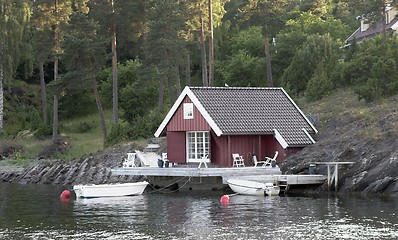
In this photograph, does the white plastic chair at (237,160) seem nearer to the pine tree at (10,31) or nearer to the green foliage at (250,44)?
the pine tree at (10,31)

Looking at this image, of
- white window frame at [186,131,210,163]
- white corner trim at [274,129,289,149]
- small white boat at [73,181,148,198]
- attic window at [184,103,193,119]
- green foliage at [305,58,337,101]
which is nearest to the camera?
small white boat at [73,181,148,198]

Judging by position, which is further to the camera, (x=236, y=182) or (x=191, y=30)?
(x=191, y=30)

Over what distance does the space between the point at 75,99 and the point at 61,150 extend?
18655mm

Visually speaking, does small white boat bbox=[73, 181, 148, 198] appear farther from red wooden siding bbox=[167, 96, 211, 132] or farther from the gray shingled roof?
the gray shingled roof

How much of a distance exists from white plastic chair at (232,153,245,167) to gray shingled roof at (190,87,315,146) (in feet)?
4.01

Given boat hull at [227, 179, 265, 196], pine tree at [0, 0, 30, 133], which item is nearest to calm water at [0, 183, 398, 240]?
boat hull at [227, 179, 265, 196]

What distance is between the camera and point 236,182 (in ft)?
120

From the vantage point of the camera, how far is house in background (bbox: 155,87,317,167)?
40000mm

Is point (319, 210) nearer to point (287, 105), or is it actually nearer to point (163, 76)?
point (287, 105)

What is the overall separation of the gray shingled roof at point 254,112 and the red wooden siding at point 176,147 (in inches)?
101

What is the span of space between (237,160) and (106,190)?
22.4 ft

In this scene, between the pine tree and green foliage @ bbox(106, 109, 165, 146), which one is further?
the pine tree

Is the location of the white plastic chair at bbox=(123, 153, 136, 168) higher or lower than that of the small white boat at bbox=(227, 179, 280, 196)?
higher

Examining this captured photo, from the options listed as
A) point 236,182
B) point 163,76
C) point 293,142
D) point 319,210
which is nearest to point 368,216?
point 319,210
